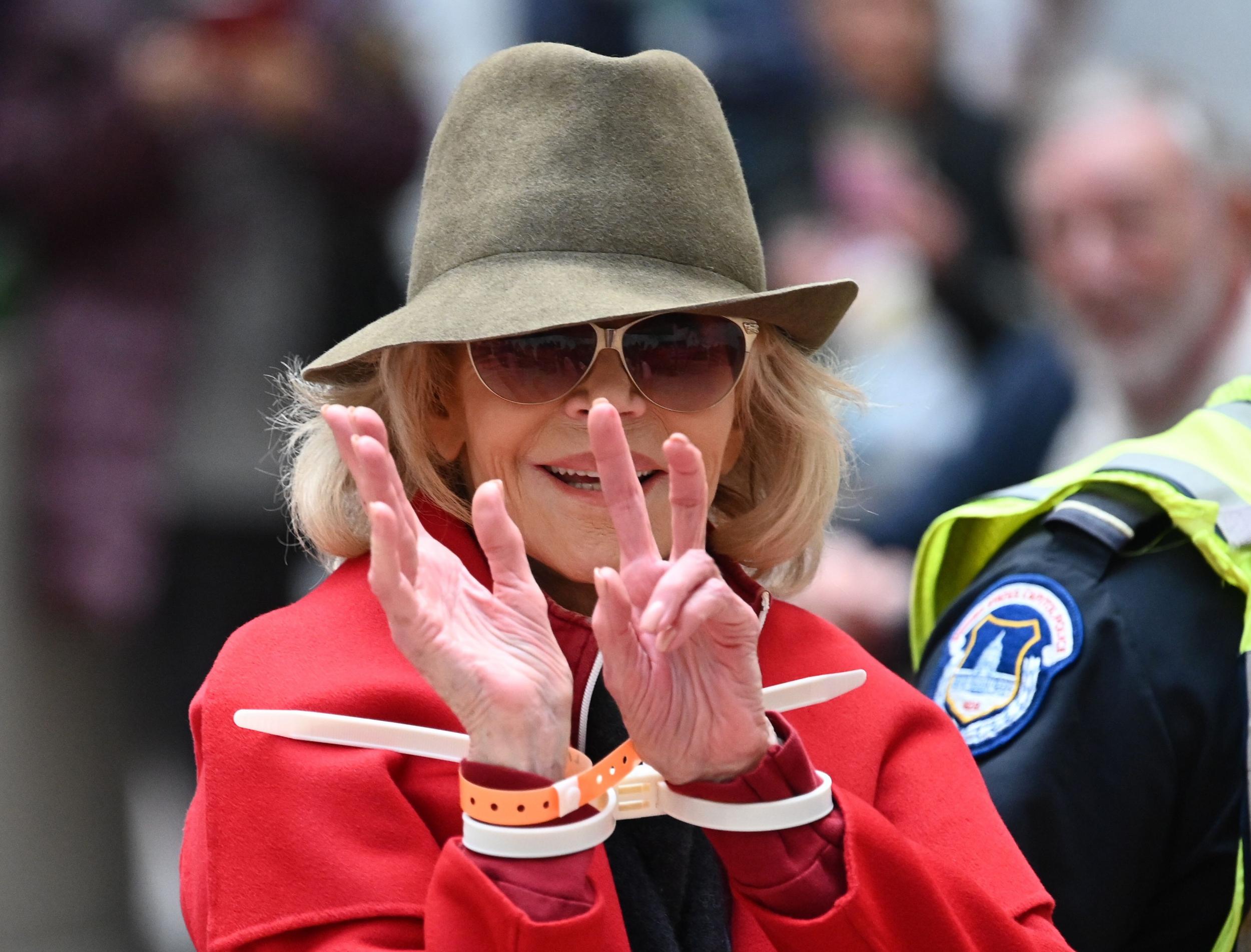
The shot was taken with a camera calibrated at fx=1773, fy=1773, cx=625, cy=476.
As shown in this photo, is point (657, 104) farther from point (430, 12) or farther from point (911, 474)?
point (430, 12)

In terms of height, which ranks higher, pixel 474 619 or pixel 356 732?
pixel 474 619

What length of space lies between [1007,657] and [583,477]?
732 millimetres

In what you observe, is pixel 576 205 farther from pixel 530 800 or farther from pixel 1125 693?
pixel 1125 693

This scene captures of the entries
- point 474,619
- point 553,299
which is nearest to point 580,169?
point 553,299

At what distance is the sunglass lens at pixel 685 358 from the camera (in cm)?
215

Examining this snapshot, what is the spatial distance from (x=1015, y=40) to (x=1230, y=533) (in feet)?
12.3

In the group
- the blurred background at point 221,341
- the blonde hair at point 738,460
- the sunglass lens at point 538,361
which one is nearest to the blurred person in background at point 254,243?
the blurred background at point 221,341

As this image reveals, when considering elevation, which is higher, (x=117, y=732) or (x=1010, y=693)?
(x=1010, y=693)

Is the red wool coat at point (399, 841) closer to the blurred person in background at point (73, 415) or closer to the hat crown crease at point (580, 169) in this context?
the hat crown crease at point (580, 169)

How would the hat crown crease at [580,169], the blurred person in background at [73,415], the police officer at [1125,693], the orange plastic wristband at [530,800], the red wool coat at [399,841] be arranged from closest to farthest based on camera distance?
1. the orange plastic wristband at [530,800]
2. the red wool coat at [399,841]
3. the hat crown crease at [580,169]
4. the police officer at [1125,693]
5. the blurred person in background at [73,415]

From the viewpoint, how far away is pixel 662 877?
7.04 feet

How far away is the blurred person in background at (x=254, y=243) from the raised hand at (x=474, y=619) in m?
2.97

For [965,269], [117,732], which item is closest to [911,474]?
[965,269]

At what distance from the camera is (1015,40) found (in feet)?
19.5
